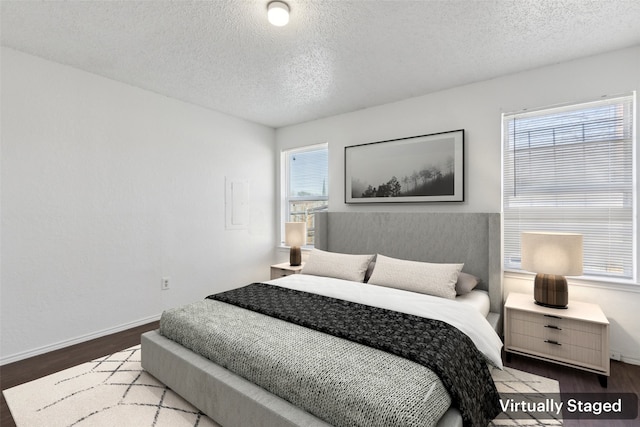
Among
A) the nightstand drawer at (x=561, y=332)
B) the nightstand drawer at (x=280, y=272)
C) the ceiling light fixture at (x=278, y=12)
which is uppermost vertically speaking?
the ceiling light fixture at (x=278, y=12)

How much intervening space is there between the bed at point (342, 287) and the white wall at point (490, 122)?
24cm

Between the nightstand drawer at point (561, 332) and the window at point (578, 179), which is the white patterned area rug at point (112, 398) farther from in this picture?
the window at point (578, 179)

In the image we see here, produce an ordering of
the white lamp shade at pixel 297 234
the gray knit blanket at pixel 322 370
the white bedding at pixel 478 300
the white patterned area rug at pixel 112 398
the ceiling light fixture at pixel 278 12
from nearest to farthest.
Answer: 1. the gray knit blanket at pixel 322 370
2. the white patterned area rug at pixel 112 398
3. the ceiling light fixture at pixel 278 12
4. the white bedding at pixel 478 300
5. the white lamp shade at pixel 297 234

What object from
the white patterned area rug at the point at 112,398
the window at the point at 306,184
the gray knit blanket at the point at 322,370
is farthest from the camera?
the window at the point at 306,184

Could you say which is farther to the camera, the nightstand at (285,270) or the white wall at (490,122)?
the nightstand at (285,270)

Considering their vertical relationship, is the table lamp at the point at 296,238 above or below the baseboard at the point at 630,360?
above

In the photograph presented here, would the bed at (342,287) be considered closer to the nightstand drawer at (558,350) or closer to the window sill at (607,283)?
the nightstand drawer at (558,350)

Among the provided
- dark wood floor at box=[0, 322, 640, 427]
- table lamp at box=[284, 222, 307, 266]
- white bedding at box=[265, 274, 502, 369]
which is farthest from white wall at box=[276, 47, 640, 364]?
white bedding at box=[265, 274, 502, 369]

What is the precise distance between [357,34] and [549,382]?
9.37ft

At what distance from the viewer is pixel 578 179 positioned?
2.69 m

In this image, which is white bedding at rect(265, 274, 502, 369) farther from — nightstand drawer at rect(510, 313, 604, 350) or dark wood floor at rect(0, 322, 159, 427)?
dark wood floor at rect(0, 322, 159, 427)

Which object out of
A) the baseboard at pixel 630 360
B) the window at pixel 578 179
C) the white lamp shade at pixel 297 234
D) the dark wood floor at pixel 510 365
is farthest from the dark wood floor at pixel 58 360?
the baseboard at pixel 630 360

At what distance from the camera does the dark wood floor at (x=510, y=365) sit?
194 centimetres

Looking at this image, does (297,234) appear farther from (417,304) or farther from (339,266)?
(417,304)
